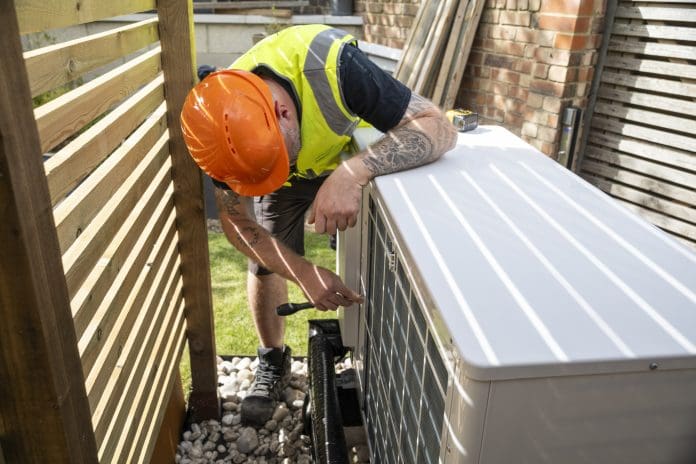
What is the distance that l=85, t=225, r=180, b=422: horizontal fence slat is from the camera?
152 cm

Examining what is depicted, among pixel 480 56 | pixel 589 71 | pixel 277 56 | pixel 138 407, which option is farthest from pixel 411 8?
pixel 138 407

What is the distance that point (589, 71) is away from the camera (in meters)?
3.40

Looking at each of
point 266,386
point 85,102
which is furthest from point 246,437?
point 85,102

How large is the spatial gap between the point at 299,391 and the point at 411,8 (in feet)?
12.4

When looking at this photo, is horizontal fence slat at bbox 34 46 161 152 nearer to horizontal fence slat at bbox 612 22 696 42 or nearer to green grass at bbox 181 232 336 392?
green grass at bbox 181 232 336 392

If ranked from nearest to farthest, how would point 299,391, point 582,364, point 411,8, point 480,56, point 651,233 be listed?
point 582,364 < point 651,233 < point 299,391 < point 480,56 < point 411,8

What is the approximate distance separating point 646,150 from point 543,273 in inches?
101

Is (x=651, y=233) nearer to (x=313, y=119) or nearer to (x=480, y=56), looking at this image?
Answer: (x=313, y=119)

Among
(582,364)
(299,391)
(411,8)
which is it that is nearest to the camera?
(582,364)

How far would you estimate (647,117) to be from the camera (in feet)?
10.4

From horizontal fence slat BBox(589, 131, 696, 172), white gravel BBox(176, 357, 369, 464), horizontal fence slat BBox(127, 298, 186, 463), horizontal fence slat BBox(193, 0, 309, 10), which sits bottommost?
white gravel BBox(176, 357, 369, 464)

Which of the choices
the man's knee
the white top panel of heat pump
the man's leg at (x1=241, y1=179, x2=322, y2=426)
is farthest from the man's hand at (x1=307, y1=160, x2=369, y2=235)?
the man's knee

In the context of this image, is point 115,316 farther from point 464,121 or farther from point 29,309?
point 464,121

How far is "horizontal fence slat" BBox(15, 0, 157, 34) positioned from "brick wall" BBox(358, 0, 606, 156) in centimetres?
258
